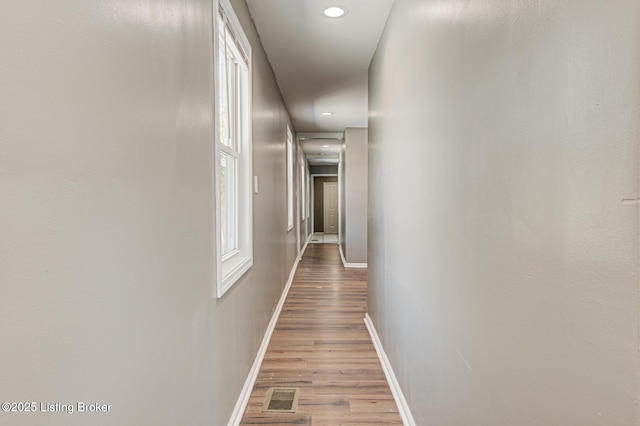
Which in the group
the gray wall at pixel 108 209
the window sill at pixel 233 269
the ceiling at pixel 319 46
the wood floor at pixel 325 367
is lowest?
the wood floor at pixel 325 367

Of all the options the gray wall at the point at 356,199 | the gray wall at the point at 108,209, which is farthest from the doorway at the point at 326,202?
the gray wall at the point at 108,209

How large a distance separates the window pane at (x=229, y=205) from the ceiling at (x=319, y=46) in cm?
103

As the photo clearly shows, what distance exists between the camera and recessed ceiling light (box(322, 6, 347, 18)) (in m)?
2.21

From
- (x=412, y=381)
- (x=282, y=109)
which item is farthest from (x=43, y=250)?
(x=282, y=109)

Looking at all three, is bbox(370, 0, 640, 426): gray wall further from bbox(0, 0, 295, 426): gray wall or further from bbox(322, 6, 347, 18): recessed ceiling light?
bbox(0, 0, 295, 426): gray wall

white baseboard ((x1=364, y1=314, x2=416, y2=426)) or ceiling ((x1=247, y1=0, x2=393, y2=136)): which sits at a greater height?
ceiling ((x1=247, y1=0, x2=393, y2=136))

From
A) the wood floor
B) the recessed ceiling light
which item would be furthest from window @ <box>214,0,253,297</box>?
the wood floor

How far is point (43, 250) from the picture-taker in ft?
1.90

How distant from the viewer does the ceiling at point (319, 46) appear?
2217mm

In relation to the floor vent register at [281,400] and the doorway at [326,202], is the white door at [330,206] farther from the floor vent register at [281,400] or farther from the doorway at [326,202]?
the floor vent register at [281,400]

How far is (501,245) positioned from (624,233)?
0.36m

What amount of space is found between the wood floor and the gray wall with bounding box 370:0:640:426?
0.55 meters

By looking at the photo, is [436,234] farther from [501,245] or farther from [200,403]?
[200,403]

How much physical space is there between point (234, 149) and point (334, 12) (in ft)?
3.62
